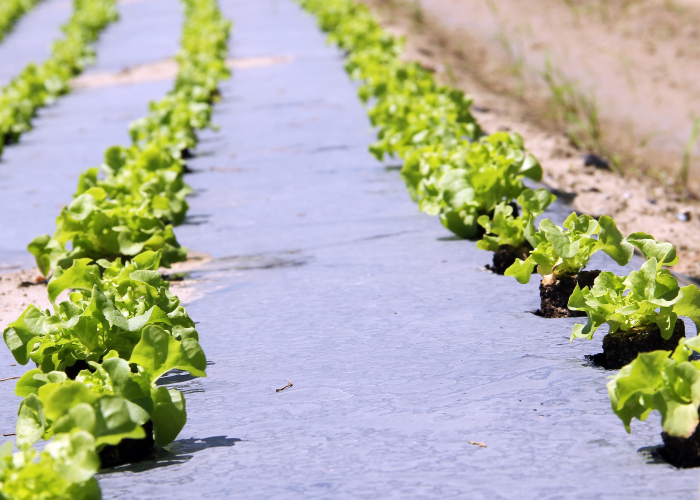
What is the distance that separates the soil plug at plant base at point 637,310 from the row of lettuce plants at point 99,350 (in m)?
1.18

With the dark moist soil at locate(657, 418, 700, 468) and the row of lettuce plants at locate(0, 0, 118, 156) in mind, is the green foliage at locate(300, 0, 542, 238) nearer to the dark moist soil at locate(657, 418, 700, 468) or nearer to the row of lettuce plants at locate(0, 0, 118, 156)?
the dark moist soil at locate(657, 418, 700, 468)

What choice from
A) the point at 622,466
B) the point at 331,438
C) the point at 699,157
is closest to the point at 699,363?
the point at 622,466

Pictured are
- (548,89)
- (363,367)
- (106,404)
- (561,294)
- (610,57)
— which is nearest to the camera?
(106,404)

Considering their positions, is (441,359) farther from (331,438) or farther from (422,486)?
(422,486)

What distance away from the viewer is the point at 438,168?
4875mm

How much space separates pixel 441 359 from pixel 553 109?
32.8 feet

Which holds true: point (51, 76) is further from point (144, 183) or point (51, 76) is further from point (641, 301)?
point (641, 301)

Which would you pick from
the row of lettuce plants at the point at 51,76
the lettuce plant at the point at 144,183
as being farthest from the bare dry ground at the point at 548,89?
the row of lettuce plants at the point at 51,76

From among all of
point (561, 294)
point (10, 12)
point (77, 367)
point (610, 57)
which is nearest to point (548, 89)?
point (610, 57)

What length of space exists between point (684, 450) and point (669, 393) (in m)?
0.13

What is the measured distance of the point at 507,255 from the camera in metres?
3.90

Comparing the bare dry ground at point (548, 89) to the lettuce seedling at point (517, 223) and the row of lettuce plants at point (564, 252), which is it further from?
the lettuce seedling at point (517, 223)

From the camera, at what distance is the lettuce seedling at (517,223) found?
12.4ft

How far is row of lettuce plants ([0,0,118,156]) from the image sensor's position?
923 centimetres
